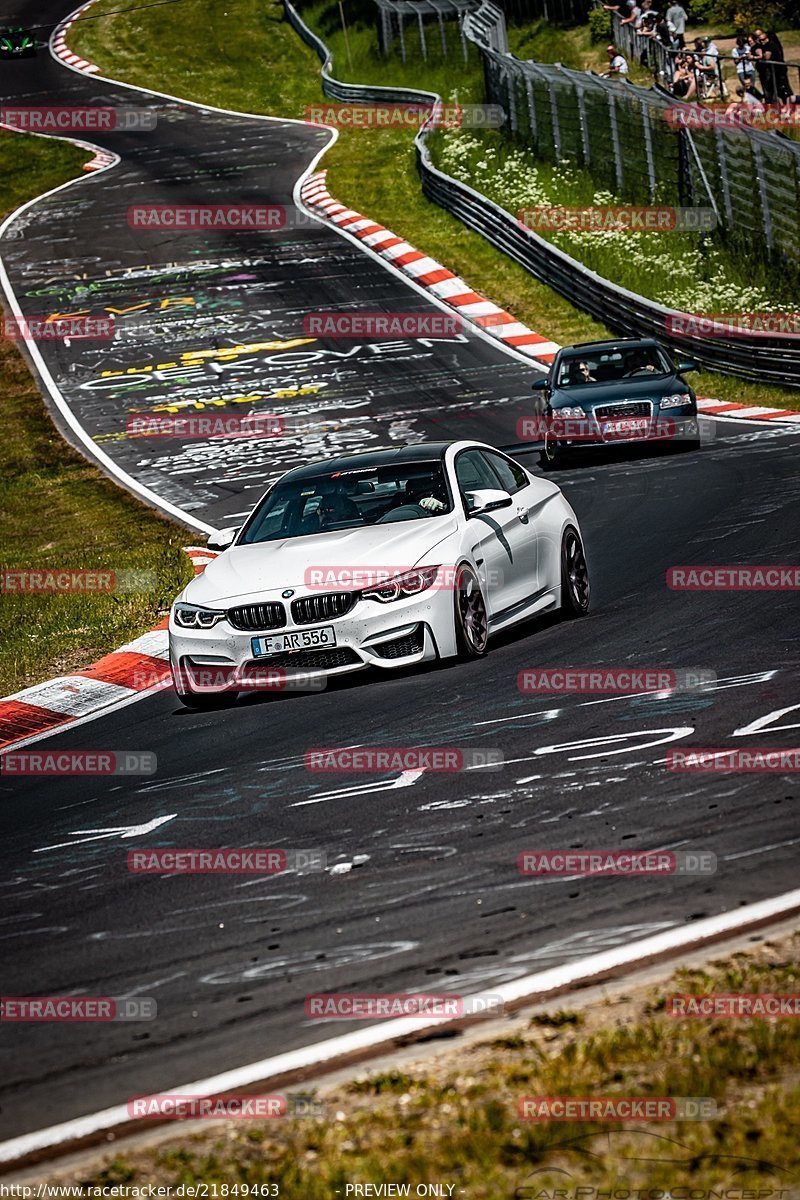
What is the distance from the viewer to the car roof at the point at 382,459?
37.3 feet

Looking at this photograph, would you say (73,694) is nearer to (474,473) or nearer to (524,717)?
(474,473)

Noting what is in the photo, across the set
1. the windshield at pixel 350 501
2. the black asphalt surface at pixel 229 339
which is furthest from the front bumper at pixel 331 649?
the black asphalt surface at pixel 229 339

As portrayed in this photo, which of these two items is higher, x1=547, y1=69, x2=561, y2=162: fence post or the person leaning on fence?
the person leaning on fence

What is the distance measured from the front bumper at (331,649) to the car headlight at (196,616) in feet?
0.14

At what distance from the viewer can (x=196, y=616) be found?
10.4 m

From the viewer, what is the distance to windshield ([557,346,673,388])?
20.4 metres

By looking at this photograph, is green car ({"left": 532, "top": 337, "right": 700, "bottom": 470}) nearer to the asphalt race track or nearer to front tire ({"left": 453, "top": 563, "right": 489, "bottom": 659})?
the asphalt race track

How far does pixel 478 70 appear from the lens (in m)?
46.2

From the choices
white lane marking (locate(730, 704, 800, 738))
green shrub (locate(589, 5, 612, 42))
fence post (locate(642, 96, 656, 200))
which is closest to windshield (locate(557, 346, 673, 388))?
fence post (locate(642, 96, 656, 200))

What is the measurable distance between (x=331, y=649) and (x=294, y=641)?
0.76 ft

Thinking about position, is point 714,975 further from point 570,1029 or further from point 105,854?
point 105,854

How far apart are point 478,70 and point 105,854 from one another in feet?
138

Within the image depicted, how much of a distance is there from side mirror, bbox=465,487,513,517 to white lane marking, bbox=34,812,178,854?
363 centimetres

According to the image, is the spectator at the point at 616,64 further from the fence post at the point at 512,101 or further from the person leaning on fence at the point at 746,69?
the person leaning on fence at the point at 746,69
